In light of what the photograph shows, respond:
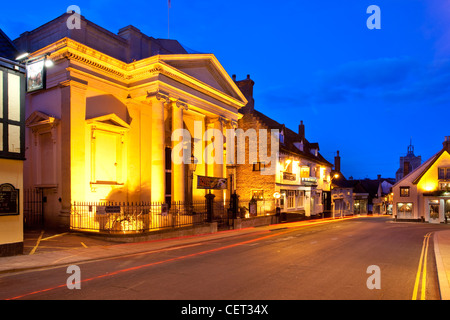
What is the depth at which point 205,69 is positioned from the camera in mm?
26656

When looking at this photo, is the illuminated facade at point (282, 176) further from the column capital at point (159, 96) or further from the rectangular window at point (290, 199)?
the column capital at point (159, 96)

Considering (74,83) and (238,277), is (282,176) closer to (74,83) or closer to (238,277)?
(74,83)

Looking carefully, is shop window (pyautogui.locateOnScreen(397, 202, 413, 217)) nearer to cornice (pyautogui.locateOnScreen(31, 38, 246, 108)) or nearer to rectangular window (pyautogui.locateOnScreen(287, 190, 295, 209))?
rectangular window (pyautogui.locateOnScreen(287, 190, 295, 209))

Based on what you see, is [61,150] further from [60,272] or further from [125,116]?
[60,272]

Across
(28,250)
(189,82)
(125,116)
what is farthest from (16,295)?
(189,82)

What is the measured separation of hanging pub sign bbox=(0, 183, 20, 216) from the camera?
12.0 m

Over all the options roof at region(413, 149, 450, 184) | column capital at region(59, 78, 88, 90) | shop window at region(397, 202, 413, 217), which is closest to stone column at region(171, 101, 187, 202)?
column capital at region(59, 78, 88, 90)

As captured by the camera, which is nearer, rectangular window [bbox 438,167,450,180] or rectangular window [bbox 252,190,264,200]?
rectangular window [bbox 252,190,264,200]

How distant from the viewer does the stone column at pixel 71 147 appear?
60.4ft

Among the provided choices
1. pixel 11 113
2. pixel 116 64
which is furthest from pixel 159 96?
pixel 11 113

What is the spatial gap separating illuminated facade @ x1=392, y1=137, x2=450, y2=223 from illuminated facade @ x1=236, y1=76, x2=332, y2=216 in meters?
12.4
